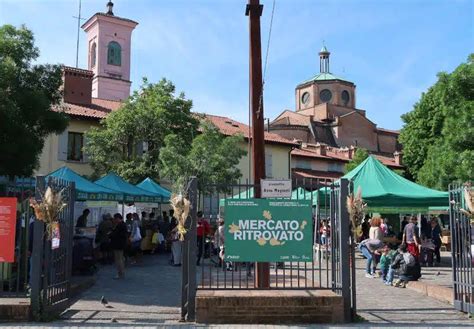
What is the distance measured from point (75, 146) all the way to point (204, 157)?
33.0ft

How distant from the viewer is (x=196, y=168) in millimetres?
29484

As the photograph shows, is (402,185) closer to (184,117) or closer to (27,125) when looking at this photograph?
(27,125)

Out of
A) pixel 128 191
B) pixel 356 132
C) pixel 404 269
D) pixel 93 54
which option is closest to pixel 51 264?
pixel 404 269

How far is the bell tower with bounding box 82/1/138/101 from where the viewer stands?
176 ft

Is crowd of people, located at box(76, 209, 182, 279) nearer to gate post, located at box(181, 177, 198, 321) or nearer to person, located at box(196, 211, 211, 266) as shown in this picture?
person, located at box(196, 211, 211, 266)

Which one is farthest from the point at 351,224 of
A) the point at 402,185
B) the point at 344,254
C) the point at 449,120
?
the point at 449,120

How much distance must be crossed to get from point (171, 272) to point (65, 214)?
22.3 feet

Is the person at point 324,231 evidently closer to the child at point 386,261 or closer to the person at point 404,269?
the child at point 386,261

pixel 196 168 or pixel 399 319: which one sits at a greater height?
pixel 196 168

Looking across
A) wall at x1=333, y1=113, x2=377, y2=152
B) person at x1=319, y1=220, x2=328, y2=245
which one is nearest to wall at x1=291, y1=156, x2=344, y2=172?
wall at x1=333, y1=113, x2=377, y2=152

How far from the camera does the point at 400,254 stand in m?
14.0

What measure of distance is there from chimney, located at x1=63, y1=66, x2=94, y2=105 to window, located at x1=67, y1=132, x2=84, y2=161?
126 inches

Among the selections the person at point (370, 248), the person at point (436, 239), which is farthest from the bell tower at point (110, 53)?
the person at point (370, 248)

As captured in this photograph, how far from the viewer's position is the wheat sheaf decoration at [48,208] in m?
8.97
